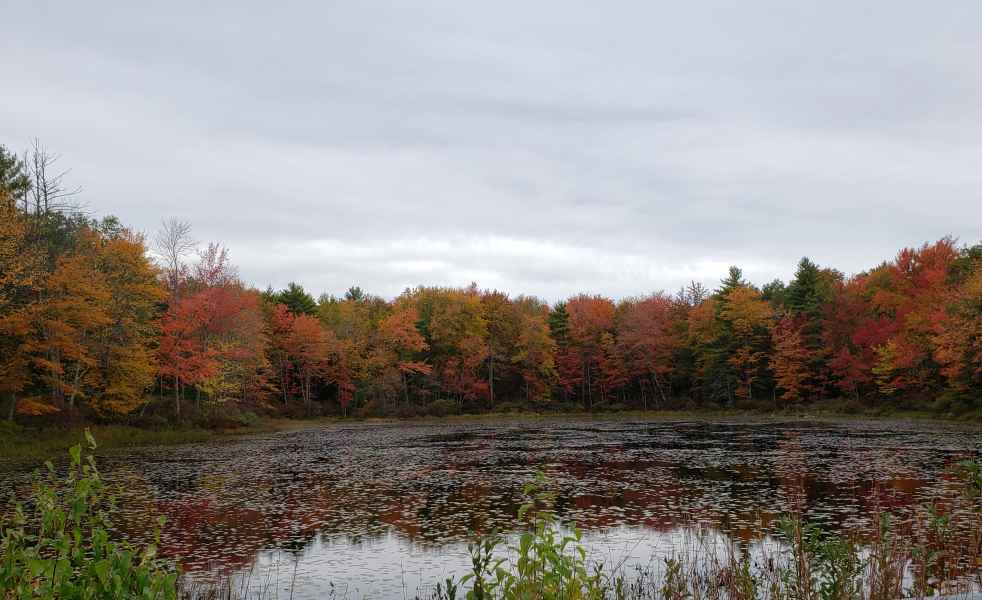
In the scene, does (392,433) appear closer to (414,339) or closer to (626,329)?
(414,339)

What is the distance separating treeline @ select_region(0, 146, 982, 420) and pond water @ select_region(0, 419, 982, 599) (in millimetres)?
9671

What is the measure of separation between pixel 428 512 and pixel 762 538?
853cm

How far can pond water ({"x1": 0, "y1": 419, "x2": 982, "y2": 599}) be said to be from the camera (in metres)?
14.4

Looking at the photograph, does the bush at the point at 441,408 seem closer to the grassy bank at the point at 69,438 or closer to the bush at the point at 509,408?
the bush at the point at 509,408

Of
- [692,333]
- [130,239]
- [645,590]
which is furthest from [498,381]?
[645,590]

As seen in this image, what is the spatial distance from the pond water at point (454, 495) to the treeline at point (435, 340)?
967 centimetres

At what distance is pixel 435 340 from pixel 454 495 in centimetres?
6618

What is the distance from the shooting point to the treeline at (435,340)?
1646 inches

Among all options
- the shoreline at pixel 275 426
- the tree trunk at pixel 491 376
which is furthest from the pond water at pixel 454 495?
the tree trunk at pixel 491 376

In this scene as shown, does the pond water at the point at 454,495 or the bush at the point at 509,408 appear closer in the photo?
the pond water at the point at 454,495

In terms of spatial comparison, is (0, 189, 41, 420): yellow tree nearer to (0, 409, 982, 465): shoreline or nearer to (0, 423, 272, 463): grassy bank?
(0, 423, 272, 463): grassy bank

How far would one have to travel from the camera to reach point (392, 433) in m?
53.1

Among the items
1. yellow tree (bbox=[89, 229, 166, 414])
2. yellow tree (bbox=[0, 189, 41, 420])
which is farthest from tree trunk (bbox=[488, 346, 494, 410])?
yellow tree (bbox=[0, 189, 41, 420])

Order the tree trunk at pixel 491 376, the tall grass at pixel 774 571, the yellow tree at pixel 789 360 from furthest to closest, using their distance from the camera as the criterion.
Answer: the tree trunk at pixel 491 376 → the yellow tree at pixel 789 360 → the tall grass at pixel 774 571
